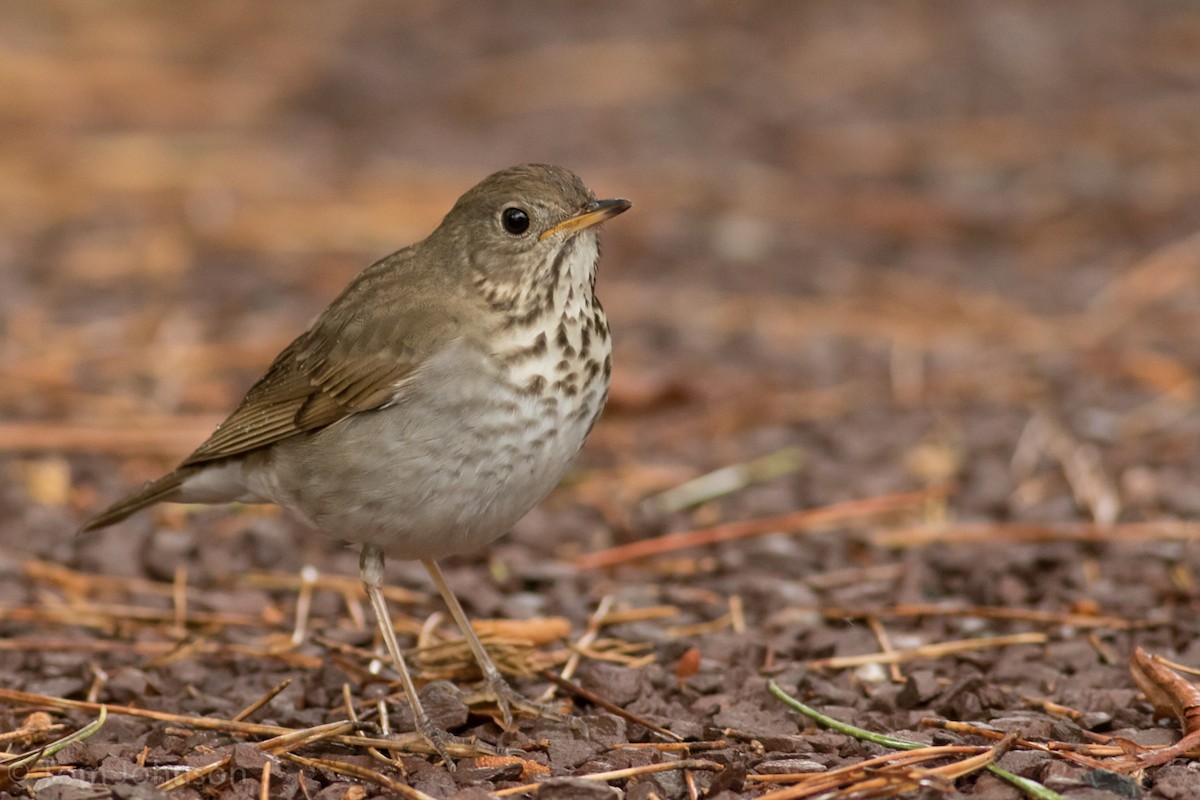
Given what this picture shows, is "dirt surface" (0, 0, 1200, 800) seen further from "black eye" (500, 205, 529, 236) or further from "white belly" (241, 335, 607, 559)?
"black eye" (500, 205, 529, 236)

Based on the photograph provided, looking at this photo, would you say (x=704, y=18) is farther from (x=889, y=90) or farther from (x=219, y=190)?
(x=219, y=190)

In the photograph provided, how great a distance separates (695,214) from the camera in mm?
8859

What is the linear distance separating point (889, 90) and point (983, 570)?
6.40m

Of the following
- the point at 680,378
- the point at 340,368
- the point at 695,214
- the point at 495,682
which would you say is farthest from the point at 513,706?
the point at 695,214

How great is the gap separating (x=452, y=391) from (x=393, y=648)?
76cm

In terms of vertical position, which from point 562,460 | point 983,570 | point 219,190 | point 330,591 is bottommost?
point 983,570

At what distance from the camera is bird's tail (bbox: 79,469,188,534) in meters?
4.65

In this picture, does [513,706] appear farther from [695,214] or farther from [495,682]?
[695,214]

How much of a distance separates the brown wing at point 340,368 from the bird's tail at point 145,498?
0.06 meters

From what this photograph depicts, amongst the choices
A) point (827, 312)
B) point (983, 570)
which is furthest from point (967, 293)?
point (983, 570)

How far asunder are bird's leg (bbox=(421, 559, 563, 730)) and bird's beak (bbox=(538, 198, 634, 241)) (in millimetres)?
1065

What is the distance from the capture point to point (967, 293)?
7930 mm

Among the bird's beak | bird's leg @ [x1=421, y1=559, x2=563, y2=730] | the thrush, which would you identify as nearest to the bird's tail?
the thrush

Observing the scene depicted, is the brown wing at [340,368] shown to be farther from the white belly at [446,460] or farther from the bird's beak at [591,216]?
the bird's beak at [591,216]
